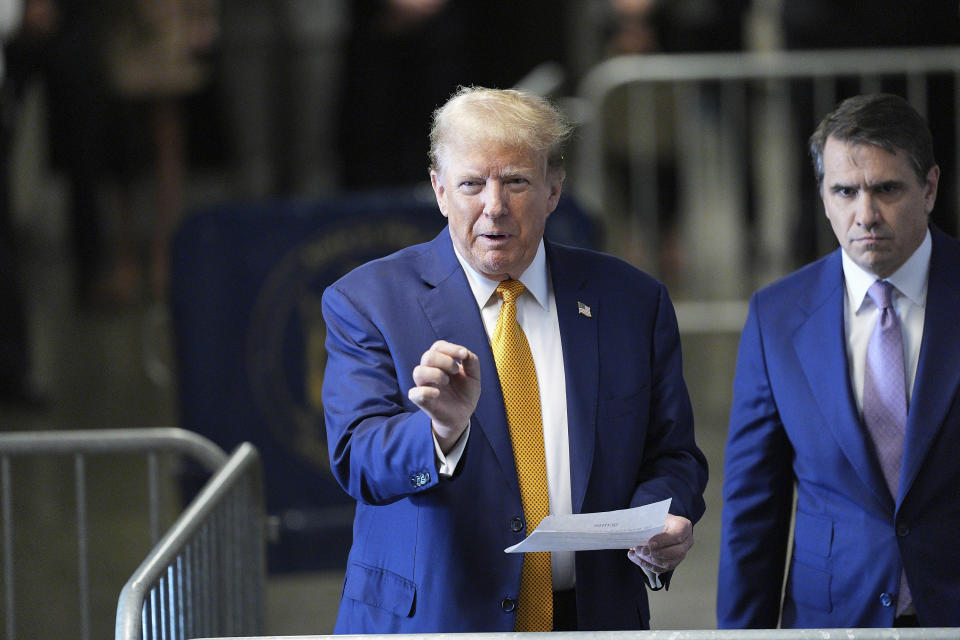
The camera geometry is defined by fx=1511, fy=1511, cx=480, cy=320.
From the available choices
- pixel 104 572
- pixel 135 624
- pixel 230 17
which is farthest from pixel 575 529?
pixel 230 17

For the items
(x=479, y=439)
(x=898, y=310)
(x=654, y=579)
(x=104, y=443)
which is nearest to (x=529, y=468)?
(x=479, y=439)

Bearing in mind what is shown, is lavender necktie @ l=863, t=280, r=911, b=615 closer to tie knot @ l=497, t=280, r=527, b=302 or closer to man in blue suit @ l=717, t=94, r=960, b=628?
man in blue suit @ l=717, t=94, r=960, b=628

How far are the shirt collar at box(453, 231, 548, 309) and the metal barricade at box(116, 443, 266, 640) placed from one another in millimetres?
753

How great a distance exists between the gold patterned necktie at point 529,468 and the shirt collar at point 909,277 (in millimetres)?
675

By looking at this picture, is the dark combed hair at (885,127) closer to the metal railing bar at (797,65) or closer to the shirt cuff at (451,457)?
the shirt cuff at (451,457)

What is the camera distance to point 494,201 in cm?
246

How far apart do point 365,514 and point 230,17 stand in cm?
1058

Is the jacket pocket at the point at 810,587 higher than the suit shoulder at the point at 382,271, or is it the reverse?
the suit shoulder at the point at 382,271

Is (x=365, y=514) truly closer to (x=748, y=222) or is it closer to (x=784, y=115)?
(x=784, y=115)

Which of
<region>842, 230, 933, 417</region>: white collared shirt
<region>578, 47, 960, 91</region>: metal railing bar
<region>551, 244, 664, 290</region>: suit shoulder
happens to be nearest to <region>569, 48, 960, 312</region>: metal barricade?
<region>578, 47, 960, 91</region>: metal railing bar

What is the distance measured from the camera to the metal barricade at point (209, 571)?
8.66 feet

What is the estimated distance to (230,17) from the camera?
12641 mm

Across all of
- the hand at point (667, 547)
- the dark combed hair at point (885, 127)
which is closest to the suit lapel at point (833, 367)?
the dark combed hair at point (885, 127)

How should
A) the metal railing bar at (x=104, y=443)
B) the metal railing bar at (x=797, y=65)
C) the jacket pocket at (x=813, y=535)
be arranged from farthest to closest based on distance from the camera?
the metal railing bar at (x=797, y=65) → the metal railing bar at (x=104, y=443) → the jacket pocket at (x=813, y=535)
